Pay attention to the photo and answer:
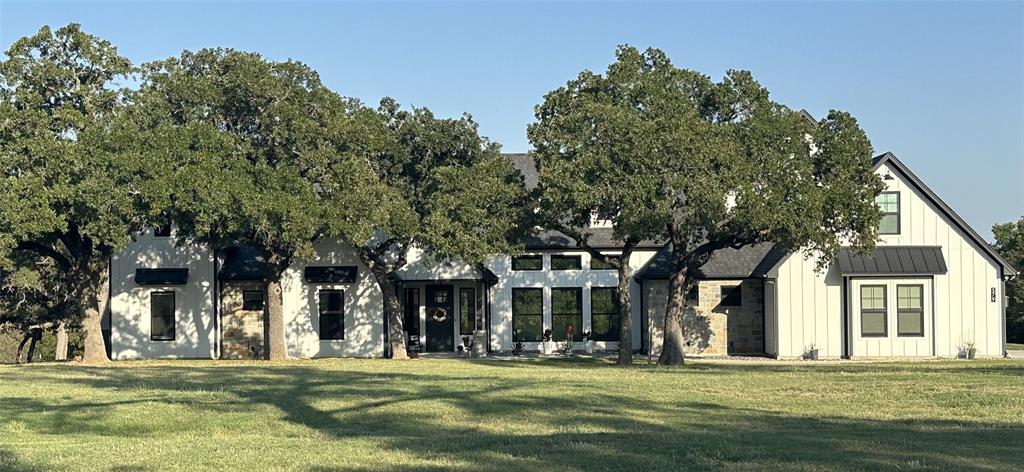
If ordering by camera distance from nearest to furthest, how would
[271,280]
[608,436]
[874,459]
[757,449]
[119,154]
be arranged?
[874,459]
[757,449]
[608,436]
[119,154]
[271,280]

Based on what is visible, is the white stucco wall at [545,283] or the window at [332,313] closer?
the window at [332,313]

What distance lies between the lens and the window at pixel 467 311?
35156 mm

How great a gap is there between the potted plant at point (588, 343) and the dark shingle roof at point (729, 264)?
234 cm

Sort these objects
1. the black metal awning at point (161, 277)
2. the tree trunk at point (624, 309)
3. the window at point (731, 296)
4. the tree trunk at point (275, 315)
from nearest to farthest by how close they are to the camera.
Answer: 1. the tree trunk at point (624, 309)
2. the tree trunk at point (275, 315)
3. the window at point (731, 296)
4. the black metal awning at point (161, 277)

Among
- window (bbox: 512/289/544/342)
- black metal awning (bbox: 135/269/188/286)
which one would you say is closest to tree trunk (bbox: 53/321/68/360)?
black metal awning (bbox: 135/269/188/286)

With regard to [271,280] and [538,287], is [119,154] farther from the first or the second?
[538,287]

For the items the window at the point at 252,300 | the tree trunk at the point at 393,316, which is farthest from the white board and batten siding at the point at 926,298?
the window at the point at 252,300

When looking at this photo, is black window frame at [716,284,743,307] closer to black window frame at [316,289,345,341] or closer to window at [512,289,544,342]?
window at [512,289,544,342]

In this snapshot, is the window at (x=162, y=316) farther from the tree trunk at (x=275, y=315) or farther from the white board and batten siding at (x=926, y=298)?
the white board and batten siding at (x=926, y=298)

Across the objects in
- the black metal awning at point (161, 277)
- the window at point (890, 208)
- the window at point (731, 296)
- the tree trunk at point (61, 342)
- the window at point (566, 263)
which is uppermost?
the window at point (890, 208)

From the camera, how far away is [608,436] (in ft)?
41.7

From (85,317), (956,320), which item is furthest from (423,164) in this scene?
(956,320)

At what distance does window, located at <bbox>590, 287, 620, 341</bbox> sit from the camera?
116 ft

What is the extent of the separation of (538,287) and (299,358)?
7.46 metres
